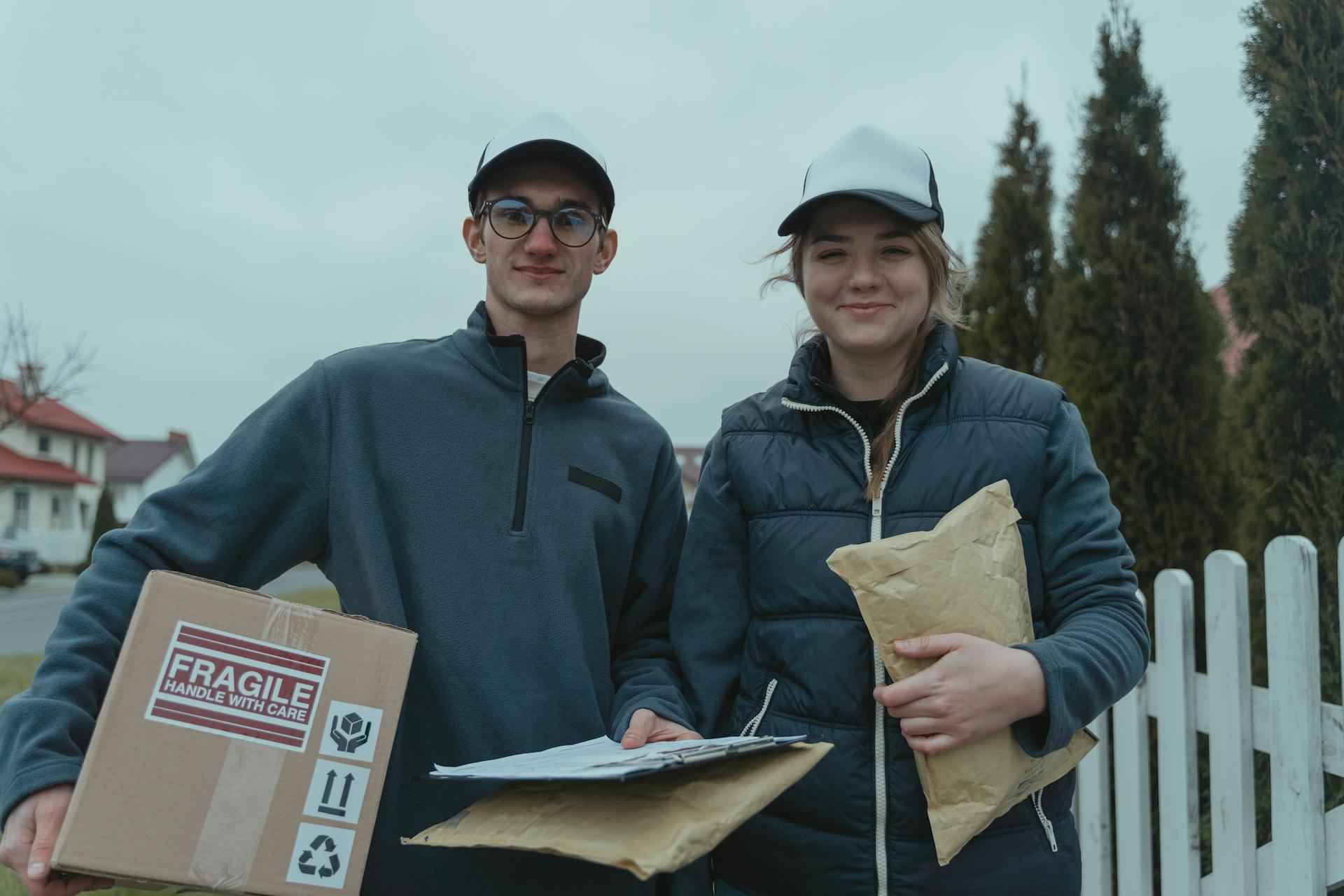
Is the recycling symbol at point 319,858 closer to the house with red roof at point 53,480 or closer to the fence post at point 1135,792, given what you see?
the fence post at point 1135,792

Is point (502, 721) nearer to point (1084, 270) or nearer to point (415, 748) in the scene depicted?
point (415, 748)

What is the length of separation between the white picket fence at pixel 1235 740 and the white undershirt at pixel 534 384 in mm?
1967

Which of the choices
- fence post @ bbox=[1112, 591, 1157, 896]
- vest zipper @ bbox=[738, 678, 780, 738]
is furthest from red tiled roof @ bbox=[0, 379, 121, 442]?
vest zipper @ bbox=[738, 678, 780, 738]

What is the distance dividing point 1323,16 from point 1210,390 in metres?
1.77

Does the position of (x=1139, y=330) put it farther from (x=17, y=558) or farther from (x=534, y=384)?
(x=17, y=558)

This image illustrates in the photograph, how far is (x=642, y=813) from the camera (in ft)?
4.15

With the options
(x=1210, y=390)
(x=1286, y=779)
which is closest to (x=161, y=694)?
(x=1286, y=779)

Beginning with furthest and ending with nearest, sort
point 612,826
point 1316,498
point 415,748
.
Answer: point 1316,498
point 415,748
point 612,826

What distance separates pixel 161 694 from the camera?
4.38ft

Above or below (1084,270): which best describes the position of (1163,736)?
below

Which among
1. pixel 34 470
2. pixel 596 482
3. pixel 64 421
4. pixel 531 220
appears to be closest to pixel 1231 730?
pixel 596 482

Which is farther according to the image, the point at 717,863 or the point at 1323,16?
the point at 1323,16

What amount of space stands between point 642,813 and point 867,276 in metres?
1.10

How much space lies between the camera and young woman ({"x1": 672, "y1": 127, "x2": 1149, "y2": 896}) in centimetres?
154
